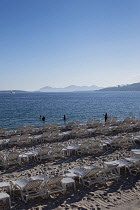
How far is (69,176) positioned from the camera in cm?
693

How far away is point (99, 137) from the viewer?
1412cm

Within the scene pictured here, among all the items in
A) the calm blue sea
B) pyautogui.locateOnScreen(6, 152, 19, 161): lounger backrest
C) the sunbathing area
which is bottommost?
the calm blue sea

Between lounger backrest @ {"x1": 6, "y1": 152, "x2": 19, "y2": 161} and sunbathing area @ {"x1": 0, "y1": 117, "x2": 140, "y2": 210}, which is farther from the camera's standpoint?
lounger backrest @ {"x1": 6, "y1": 152, "x2": 19, "y2": 161}

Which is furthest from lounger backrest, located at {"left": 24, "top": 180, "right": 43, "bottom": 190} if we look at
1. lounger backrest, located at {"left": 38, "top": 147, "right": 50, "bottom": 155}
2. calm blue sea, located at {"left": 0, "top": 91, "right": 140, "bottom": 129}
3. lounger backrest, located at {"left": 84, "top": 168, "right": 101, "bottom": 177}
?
calm blue sea, located at {"left": 0, "top": 91, "right": 140, "bottom": 129}

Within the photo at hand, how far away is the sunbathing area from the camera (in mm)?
5811

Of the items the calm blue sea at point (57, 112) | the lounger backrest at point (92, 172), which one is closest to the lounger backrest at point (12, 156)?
the lounger backrest at point (92, 172)

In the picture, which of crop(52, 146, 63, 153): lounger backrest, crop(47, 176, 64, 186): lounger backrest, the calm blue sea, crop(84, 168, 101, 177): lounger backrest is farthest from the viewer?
the calm blue sea

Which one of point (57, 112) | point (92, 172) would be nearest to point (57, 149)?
point (92, 172)

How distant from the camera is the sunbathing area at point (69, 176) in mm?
5811

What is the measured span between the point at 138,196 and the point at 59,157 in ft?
15.1

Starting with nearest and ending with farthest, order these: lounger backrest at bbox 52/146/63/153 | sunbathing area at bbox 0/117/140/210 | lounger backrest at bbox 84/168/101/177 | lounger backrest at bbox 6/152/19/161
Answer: sunbathing area at bbox 0/117/140/210 → lounger backrest at bbox 84/168/101/177 → lounger backrest at bbox 6/152/19/161 → lounger backrest at bbox 52/146/63/153

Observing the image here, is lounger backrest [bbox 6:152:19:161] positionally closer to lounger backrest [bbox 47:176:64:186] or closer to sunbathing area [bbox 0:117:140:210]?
sunbathing area [bbox 0:117:140:210]

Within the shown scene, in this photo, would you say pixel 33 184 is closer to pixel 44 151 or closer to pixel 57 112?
pixel 44 151

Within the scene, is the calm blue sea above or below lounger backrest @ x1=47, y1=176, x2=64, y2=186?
below
